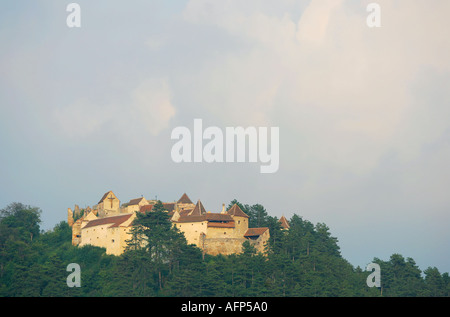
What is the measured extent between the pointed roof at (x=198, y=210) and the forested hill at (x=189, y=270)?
427cm

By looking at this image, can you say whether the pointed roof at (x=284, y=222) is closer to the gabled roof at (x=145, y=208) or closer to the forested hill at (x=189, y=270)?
the forested hill at (x=189, y=270)

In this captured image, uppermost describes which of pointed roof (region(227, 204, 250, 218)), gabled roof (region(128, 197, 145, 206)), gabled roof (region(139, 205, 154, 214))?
gabled roof (region(128, 197, 145, 206))

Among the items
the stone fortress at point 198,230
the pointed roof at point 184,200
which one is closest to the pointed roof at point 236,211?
the stone fortress at point 198,230

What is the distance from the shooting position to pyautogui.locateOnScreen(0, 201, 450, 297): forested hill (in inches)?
3398

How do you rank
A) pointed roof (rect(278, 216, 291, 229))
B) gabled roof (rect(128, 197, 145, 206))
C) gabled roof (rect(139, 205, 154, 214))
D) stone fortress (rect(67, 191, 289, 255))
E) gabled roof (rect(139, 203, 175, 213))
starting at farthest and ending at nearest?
pointed roof (rect(278, 216, 291, 229)), gabled roof (rect(128, 197, 145, 206)), gabled roof (rect(139, 203, 175, 213)), gabled roof (rect(139, 205, 154, 214)), stone fortress (rect(67, 191, 289, 255))

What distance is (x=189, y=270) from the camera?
86.8 metres

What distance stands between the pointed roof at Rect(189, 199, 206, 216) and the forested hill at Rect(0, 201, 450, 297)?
427cm

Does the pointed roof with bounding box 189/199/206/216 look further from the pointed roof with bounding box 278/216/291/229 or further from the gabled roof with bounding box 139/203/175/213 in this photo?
the pointed roof with bounding box 278/216/291/229

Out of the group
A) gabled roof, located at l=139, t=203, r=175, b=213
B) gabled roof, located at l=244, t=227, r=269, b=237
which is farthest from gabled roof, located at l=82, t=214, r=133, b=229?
gabled roof, located at l=244, t=227, r=269, b=237

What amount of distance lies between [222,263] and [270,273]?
5.95 m

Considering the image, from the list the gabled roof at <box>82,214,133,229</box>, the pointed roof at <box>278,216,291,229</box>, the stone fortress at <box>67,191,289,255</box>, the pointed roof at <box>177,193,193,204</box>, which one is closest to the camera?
the stone fortress at <box>67,191,289,255</box>

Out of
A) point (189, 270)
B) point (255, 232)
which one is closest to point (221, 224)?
point (255, 232)

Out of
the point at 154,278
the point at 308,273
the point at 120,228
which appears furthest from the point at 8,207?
the point at 308,273
